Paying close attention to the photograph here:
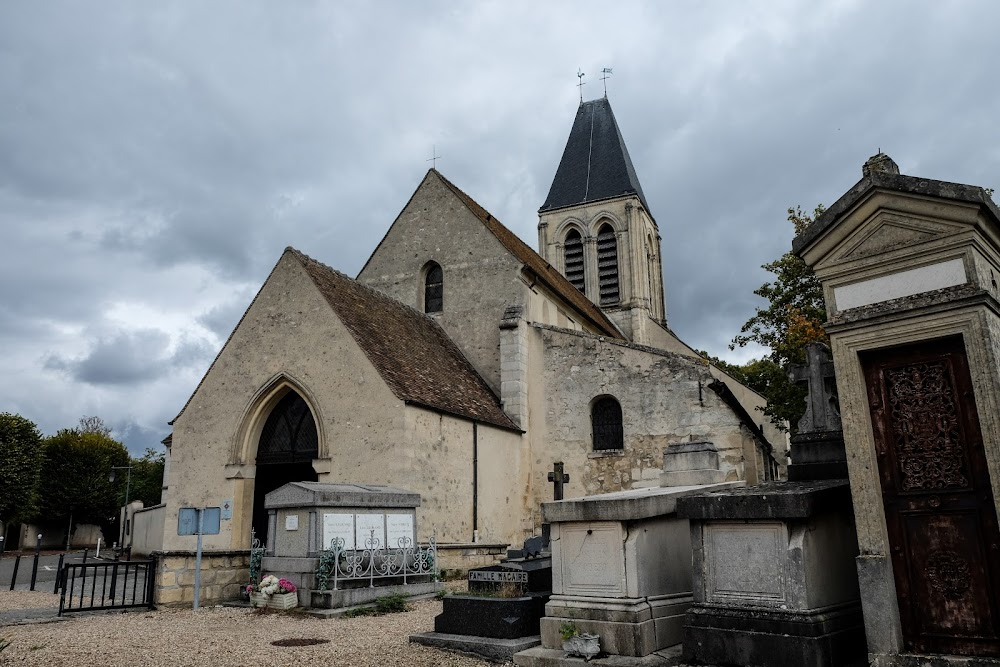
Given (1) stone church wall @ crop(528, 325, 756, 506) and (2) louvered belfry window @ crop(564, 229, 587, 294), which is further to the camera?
(2) louvered belfry window @ crop(564, 229, 587, 294)

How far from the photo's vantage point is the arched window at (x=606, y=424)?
17891 millimetres

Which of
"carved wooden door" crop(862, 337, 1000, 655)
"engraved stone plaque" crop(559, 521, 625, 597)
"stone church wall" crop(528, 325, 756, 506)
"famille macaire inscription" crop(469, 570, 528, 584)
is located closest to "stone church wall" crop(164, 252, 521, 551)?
"stone church wall" crop(528, 325, 756, 506)

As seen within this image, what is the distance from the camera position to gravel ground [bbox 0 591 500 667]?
22.3 ft

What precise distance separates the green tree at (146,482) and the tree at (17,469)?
12865 millimetres

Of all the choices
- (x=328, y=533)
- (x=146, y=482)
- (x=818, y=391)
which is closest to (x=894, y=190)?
(x=818, y=391)

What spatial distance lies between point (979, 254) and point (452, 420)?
37.1 feet

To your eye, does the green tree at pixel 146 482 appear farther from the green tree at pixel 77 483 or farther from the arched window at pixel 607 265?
the arched window at pixel 607 265

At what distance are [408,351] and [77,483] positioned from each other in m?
32.0

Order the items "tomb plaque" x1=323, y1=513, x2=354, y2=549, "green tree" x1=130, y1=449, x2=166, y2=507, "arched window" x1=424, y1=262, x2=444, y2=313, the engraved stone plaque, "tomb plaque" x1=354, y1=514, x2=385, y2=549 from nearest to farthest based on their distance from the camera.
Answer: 1. the engraved stone plaque
2. "tomb plaque" x1=323, y1=513, x2=354, y2=549
3. "tomb plaque" x1=354, y1=514, x2=385, y2=549
4. "arched window" x1=424, y1=262, x2=444, y2=313
5. "green tree" x1=130, y1=449, x2=166, y2=507

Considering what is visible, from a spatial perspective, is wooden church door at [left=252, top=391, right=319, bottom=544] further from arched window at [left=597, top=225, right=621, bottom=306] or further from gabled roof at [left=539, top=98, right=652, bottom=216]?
gabled roof at [left=539, top=98, right=652, bottom=216]

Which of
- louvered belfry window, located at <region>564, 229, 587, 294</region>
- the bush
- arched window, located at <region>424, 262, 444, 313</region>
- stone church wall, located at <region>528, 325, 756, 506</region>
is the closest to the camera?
the bush

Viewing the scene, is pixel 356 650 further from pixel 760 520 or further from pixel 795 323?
pixel 795 323

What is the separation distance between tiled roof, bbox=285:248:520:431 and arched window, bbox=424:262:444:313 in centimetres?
89

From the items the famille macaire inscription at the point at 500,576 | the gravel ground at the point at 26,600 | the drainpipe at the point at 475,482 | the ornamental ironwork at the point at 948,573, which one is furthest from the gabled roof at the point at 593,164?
the ornamental ironwork at the point at 948,573
